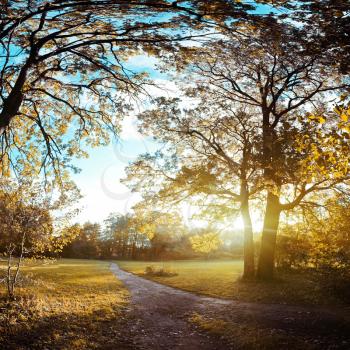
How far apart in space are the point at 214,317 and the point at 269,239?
10076mm

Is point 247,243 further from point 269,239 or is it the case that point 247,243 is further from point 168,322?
point 168,322

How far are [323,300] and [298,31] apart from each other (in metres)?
12.3

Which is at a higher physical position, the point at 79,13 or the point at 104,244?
the point at 79,13

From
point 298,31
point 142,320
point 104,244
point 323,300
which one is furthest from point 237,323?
point 104,244

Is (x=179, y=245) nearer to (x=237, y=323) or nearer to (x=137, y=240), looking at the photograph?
(x=137, y=240)

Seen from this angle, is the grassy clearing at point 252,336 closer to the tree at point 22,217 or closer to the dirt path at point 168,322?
the dirt path at point 168,322

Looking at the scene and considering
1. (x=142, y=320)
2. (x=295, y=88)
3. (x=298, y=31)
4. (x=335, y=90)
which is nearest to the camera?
(x=298, y=31)

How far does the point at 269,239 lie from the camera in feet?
67.8

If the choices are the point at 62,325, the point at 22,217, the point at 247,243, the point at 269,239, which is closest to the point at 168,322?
the point at 62,325

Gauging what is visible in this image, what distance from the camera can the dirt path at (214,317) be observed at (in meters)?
8.84

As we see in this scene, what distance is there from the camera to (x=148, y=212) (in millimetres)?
22766

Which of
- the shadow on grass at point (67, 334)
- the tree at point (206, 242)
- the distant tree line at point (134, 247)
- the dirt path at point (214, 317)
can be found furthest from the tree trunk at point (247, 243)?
the distant tree line at point (134, 247)

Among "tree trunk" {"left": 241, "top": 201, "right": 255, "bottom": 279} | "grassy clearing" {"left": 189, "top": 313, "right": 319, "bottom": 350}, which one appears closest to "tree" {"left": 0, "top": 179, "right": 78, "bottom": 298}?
"grassy clearing" {"left": 189, "top": 313, "right": 319, "bottom": 350}

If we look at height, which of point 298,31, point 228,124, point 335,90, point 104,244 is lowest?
point 104,244
